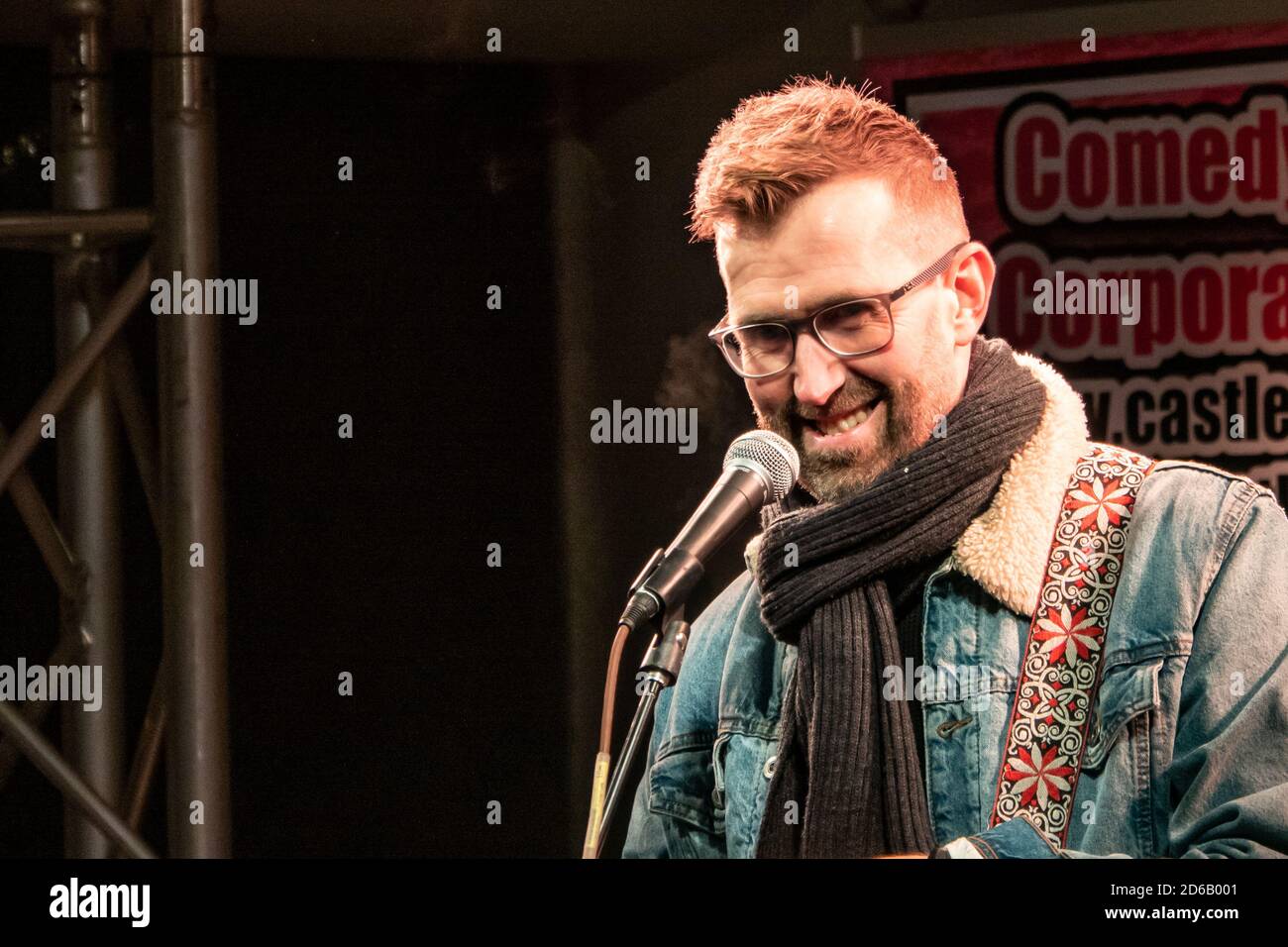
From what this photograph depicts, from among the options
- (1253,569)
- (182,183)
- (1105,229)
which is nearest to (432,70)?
(182,183)

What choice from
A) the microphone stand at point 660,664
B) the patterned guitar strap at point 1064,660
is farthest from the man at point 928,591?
the microphone stand at point 660,664

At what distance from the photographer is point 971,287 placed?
260 centimetres

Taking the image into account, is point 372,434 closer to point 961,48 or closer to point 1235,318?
point 961,48

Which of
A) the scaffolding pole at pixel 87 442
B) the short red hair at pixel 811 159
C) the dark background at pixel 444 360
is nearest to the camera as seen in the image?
the short red hair at pixel 811 159

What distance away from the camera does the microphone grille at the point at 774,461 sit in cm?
261

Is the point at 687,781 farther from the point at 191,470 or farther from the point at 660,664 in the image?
the point at 191,470

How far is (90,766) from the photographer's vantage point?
9.41 feet

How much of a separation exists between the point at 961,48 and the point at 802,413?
0.68 metres

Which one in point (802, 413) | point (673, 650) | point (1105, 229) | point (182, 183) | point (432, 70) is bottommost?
point (673, 650)

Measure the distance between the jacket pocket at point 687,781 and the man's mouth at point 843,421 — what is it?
530mm

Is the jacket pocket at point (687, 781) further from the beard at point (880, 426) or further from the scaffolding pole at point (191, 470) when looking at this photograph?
the scaffolding pole at point (191, 470)

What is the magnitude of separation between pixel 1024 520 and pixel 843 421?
0.33 meters

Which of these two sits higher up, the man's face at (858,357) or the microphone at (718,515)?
the man's face at (858,357)

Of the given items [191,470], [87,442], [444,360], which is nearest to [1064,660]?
[444,360]
